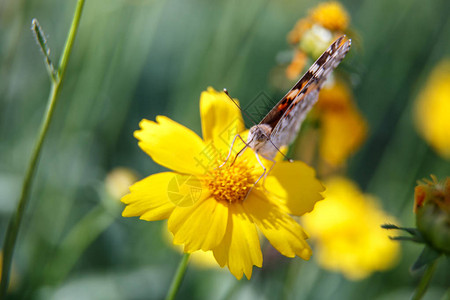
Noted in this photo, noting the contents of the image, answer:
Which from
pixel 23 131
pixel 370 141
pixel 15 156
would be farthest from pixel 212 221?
pixel 370 141

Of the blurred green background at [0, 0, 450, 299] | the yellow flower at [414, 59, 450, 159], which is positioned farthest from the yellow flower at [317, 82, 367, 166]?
the yellow flower at [414, 59, 450, 159]

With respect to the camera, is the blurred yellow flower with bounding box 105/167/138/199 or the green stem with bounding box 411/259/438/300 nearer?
the green stem with bounding box 411/259/438/300

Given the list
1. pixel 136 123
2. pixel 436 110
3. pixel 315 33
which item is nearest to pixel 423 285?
pixel 315 33

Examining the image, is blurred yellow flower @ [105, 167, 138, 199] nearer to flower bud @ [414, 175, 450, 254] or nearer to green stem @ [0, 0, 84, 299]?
green stem @ [0, 0, 84, 299]

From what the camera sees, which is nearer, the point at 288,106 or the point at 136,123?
the point at 288,106

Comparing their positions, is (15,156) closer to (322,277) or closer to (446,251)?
(322,277)

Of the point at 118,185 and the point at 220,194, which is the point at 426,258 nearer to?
the point at 220,194
